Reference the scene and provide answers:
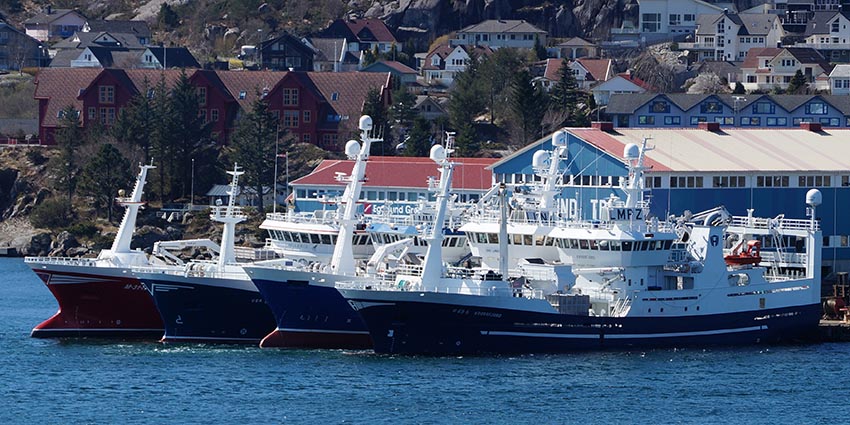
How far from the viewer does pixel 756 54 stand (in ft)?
461

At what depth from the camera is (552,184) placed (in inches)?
2672

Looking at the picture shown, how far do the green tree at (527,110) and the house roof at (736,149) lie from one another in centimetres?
2802

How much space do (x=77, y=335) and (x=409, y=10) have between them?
3658 inches

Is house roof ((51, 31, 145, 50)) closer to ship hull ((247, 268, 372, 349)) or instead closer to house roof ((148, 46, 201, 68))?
house roof ((148, 46, 201, 68))

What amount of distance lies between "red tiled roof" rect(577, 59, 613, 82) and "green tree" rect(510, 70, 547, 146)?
21.5 meters

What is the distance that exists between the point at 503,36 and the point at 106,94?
3955 cm

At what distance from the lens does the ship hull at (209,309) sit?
68.7 metres

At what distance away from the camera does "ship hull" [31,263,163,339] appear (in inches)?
2793

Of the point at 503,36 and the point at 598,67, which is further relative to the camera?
the point at 503,36

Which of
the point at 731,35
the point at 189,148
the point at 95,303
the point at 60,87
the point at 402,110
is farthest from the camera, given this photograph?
the point at 731,35

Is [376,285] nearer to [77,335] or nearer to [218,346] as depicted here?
[218,346]

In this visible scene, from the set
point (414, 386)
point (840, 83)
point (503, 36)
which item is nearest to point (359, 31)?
point (503, 36)

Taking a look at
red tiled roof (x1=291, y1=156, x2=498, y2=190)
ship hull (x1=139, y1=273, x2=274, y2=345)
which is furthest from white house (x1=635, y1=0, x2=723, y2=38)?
ship hull (x1=139, y1=273, x2=274, y2=345)

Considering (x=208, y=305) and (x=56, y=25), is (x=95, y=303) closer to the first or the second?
(x=208, y=305)
